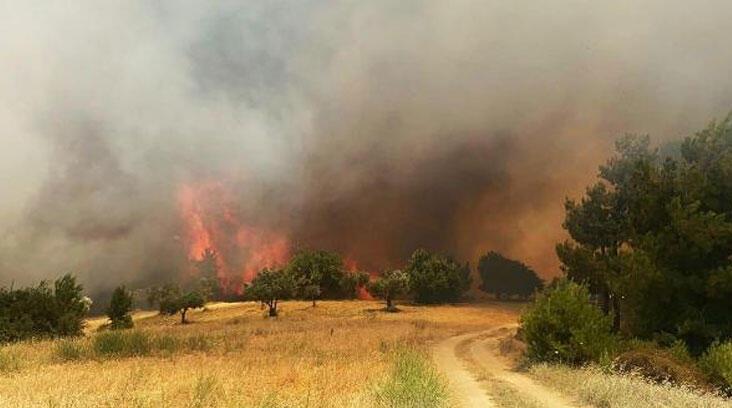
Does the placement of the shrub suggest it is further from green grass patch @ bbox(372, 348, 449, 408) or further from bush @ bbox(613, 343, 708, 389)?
bush @ bbox(613, 343, 708, 389)

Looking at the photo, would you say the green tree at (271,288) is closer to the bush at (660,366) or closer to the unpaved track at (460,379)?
the unpaved track at (460,379)

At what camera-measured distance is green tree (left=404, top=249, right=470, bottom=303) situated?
11050cm

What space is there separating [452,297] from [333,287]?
25679mm

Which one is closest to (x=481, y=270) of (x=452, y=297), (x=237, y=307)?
(x=452, y=297)

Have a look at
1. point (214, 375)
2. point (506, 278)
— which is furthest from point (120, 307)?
point (506, 278)

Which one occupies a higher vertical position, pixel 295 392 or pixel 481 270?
pixel 481 270

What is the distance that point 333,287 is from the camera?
117312mm

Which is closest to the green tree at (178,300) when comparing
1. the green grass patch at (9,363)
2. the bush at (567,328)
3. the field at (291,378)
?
the field at (291,378)

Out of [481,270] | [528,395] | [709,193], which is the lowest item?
[528,395]

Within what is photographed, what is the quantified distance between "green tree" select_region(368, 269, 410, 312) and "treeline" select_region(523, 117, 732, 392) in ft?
209

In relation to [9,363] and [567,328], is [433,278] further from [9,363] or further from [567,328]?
[9,363]

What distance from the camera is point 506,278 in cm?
16462

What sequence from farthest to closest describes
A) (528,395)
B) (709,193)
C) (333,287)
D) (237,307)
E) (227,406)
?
(333,287)
(237,307)
(709,193)
(528,395)
(227,406)

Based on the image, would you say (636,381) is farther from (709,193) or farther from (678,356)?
(709,193)
